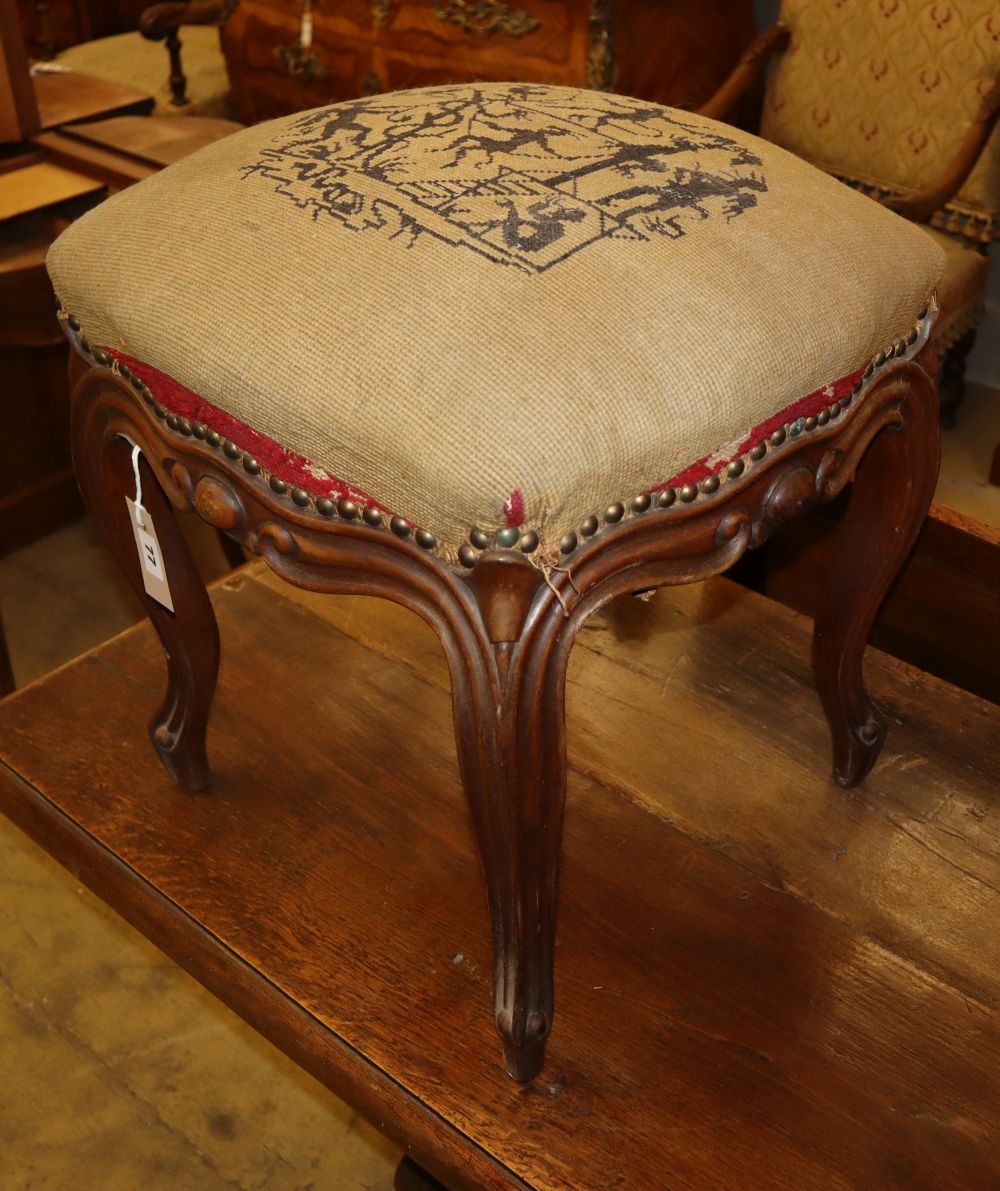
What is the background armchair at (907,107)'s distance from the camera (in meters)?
1.67

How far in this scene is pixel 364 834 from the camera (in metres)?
1.05

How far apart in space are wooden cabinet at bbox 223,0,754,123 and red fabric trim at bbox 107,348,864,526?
1.37 meters

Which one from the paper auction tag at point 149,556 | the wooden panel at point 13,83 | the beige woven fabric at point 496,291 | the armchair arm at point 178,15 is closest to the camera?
the beige woven fabric at point 496,291

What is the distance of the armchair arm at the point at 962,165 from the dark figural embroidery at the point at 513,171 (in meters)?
0.87

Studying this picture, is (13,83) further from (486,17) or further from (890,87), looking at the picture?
(890,87)

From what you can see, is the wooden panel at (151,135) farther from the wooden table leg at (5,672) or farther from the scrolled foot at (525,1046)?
the scrolled foot at (525,1046)

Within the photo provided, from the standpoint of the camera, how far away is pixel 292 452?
0.73 metres

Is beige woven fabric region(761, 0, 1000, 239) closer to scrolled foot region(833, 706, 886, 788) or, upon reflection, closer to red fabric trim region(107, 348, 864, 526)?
scrolled foot region(833, 706, 886, 788)

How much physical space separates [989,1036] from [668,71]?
1.56 meters

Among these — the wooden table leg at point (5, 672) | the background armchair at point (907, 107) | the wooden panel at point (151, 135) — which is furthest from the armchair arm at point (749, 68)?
the wooden table leg at point (5, 672)

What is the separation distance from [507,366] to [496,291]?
0.06m

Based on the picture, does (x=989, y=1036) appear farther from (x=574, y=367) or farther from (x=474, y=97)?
(x=474, y=97)

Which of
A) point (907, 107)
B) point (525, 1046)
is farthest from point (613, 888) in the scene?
point (907, 107)

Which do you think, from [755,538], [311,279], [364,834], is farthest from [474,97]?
[364,834]
